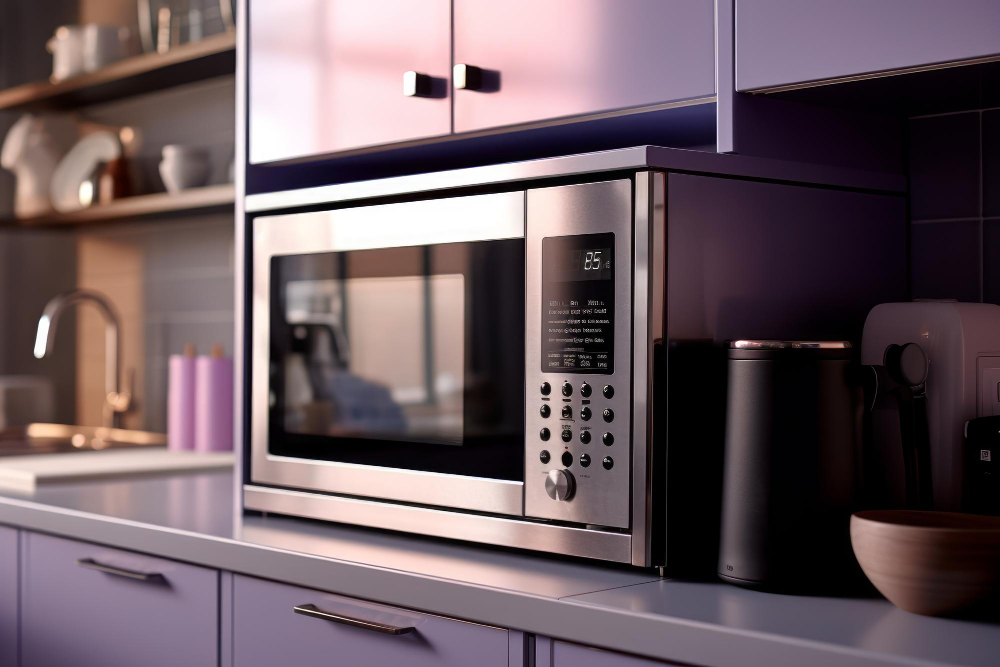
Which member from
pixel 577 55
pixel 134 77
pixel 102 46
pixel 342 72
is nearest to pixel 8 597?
pixel 342 72

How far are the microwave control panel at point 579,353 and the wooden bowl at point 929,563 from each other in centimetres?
23

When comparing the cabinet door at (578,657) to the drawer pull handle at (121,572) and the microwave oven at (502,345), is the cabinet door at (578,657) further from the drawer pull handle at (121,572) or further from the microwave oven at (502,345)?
the drawer pull handle at (121,572)

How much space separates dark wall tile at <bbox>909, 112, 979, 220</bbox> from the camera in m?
1.26

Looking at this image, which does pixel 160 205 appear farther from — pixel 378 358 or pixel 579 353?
pixel 579 353

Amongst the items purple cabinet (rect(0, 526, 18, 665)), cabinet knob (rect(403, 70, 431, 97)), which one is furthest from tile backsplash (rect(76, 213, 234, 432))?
cabinet knob (rect(403, 70, 431, 97))

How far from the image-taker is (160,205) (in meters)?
2.32

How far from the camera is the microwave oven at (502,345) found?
103 cm

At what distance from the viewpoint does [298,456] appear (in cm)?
141

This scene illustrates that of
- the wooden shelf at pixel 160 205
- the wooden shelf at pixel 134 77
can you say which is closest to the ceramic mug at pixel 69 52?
the wooden shelf at pixel 134 77

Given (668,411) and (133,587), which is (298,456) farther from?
(668,411)

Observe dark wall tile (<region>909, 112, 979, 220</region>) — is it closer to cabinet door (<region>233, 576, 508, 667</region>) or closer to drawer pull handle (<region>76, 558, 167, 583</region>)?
cabinet door (<region>233, 576, 508, 667</region>)

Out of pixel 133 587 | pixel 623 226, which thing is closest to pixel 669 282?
pixel 623 226

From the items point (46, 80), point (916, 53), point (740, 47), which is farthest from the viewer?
point (46, 80)

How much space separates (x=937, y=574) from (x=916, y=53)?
44cm
